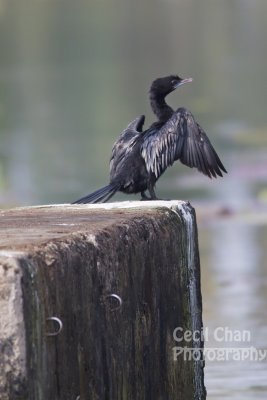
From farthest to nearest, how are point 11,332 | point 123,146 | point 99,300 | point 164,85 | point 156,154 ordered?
point 164,85, point 123,146, point 156,154, point 99,300, point 11,332

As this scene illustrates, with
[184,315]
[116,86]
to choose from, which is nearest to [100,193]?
[184,315]

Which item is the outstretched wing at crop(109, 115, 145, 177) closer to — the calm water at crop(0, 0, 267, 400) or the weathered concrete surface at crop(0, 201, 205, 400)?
the weathered concrete surface at crop(0, 201, 205, 400)

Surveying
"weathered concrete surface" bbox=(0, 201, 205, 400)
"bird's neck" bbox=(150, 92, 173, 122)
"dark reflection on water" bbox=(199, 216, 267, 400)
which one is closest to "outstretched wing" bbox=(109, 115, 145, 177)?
"bird's neck" bbox=(150, 92, 173, 122)

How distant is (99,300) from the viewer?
5.71m

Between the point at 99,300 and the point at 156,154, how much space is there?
9.74 ft

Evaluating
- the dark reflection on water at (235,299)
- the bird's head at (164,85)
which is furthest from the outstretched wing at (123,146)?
the dark reflection on water at (235,299)

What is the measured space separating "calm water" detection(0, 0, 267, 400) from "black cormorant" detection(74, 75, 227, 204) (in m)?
1.48

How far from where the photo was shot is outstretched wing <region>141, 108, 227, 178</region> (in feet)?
28.4

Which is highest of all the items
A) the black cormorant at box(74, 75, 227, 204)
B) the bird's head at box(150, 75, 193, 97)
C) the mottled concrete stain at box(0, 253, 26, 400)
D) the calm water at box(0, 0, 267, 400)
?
the calm water at box(0, 0, 267, 400)

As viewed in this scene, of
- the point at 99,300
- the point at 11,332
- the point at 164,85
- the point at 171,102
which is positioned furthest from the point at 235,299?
the point at 171,102

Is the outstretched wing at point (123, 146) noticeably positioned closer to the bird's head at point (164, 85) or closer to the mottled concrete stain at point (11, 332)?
the bird's head at point (164, 85)

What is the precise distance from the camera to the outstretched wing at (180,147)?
8648mm

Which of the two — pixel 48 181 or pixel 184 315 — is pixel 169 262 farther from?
pixel 48 181

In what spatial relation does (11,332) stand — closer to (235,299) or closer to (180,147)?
(180,147)
